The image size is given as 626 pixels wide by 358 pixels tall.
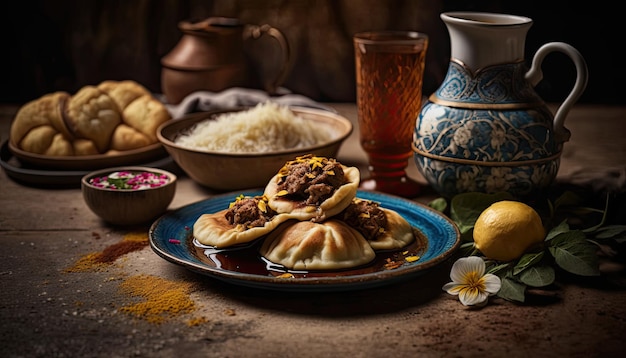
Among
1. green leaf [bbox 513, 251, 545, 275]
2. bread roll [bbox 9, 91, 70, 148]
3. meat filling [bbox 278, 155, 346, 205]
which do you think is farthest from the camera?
bread roll [bbox 9, 91, 70, 148]

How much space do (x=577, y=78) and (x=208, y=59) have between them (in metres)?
1.76

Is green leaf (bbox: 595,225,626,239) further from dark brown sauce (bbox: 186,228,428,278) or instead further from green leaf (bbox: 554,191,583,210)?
dark brown sauce (bbox: 186,228,428,278)

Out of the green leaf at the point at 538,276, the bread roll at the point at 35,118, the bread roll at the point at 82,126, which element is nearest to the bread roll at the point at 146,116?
the bread roll at the point at 82,126

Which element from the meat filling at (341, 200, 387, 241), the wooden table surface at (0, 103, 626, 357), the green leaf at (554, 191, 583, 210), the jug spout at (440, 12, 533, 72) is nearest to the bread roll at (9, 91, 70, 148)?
the wooden table surface at (0, 103, 626, 357)

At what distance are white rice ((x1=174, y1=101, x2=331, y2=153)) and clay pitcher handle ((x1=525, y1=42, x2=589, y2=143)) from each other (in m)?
0.75

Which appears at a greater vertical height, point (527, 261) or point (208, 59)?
point (208, 59)

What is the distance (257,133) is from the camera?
2.25m

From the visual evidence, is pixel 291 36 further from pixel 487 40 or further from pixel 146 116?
pixel 487 40

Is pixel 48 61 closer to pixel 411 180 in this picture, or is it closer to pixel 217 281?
pixel 411 180

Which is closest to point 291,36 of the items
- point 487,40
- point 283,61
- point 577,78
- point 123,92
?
point 283,61

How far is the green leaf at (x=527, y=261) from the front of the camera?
1.50 meters

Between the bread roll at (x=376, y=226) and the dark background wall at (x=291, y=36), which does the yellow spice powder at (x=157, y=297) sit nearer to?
the bread roll at (x=376, y=226)

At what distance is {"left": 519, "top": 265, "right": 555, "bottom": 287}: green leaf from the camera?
4.82ft

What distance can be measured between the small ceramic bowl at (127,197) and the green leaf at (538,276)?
0.99m
